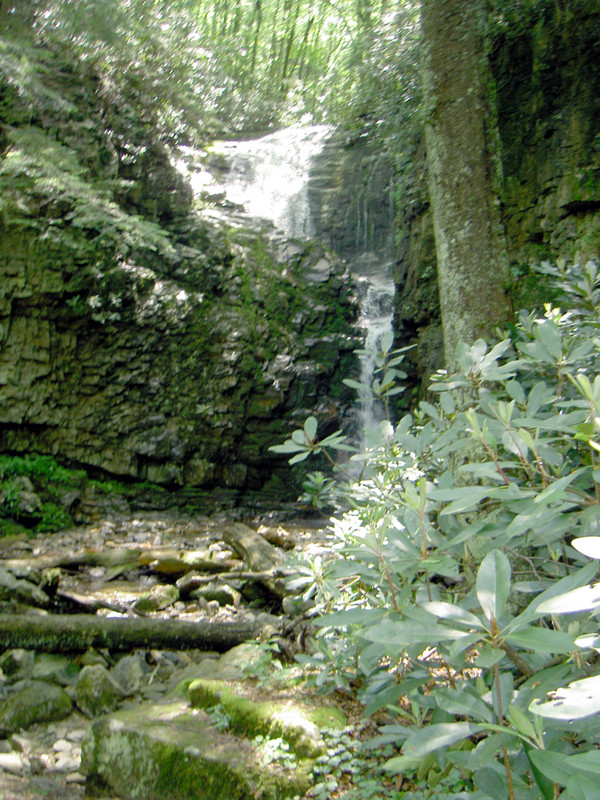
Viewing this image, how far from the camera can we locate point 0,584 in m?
4.39

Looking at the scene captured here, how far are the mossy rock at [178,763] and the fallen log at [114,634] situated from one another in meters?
1.08

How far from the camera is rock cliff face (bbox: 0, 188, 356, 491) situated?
26.5 feet

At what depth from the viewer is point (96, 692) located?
2.96 meters

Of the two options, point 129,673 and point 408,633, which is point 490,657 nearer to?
point 408,633

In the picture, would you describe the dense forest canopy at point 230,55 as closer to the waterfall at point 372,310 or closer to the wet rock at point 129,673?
the waterfall at point 372,310

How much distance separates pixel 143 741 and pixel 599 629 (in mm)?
1839

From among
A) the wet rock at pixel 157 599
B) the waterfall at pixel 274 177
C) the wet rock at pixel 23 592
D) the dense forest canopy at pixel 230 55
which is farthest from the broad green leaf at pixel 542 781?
the waterfall at pixel 274 177

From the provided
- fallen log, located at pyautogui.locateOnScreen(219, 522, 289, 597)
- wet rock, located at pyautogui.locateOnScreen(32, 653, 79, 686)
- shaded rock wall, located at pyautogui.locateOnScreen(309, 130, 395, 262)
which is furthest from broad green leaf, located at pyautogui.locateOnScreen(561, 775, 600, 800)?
shaded rock wall, located at pyautogui.locateOnScreen(309, 130, 395, 262)

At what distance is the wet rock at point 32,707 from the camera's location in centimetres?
273

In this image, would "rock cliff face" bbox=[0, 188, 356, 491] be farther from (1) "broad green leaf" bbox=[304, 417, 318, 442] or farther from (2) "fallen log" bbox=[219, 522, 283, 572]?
(1) "broad green leaf" bbox=[304, 417, 318, 442]

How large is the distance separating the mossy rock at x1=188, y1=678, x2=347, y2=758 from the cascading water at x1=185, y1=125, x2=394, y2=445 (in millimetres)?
8746

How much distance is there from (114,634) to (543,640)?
336 centimetres

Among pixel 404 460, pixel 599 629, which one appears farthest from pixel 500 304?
pixel 599 629

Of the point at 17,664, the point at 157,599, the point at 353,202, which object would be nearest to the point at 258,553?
the point at 157,599
